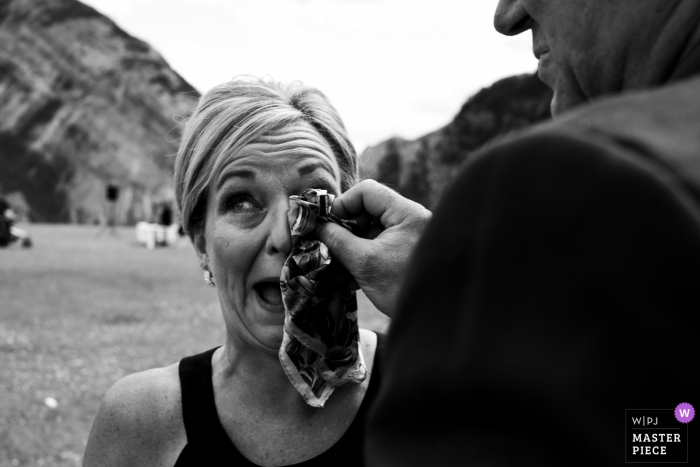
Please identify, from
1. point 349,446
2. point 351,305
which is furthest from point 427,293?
point 349,446

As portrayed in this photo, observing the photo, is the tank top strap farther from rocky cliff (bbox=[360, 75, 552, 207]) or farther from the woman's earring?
rocky cliff (bbox=[360, 75, 552, 207])

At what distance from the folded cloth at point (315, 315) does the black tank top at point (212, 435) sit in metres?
0.17

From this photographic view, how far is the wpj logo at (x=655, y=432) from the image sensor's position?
0.64m

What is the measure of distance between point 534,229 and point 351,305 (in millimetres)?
1910

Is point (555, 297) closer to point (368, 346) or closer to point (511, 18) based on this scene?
point (511, 18)

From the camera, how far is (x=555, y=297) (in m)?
0.66

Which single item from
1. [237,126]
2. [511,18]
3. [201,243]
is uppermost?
[511,18]

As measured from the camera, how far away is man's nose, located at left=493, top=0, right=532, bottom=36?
1285mm

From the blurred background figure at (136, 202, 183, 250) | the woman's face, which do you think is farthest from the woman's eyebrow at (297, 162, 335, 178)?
the blurred background figure at (136, 202, 183, 250)

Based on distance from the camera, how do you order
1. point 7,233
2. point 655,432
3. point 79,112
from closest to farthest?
point 655,432
point 7,233
point 79,112

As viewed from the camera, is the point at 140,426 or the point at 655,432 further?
the point at 140,426

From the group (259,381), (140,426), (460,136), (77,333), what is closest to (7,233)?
(77,333)

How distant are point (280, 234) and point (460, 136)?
2995 cm

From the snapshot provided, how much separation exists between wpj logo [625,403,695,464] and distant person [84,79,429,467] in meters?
1.96
